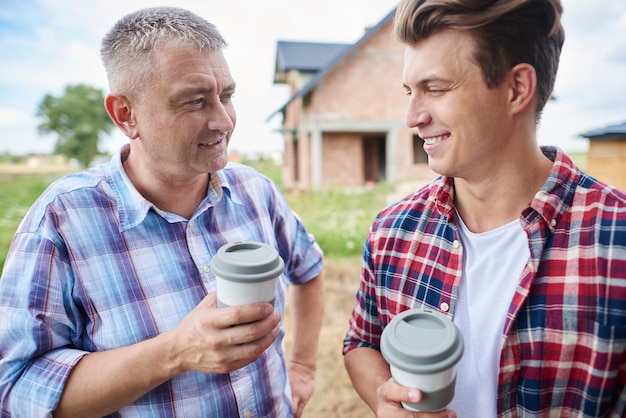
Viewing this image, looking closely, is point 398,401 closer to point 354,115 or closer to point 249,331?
point 249,331

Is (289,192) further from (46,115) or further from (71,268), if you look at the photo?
(71,268)

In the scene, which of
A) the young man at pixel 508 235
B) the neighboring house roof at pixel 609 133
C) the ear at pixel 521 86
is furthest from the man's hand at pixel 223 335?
the neighboring house roof at pixel 609 133

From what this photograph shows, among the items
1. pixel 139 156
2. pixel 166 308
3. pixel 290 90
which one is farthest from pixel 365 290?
pixel 290 90

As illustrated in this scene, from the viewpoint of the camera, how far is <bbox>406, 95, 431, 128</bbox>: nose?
4.63ft

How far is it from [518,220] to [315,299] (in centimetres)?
116

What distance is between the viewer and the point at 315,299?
223 cm

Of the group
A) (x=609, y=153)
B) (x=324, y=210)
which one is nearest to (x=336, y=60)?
(x=324, y=210)

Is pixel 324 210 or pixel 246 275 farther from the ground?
pixel 246 275

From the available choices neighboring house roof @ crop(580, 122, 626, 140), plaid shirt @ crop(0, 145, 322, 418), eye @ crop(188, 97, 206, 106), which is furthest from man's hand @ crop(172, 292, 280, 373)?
neighboring house roof @ crop(580, 122, 626, 140)

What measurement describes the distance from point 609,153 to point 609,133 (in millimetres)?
229

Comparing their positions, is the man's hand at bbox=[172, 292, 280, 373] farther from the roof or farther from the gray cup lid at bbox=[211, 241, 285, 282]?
the roof

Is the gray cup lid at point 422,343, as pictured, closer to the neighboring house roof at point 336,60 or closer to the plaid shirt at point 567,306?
the plaid shirt at point 567,306

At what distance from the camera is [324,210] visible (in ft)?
29.7

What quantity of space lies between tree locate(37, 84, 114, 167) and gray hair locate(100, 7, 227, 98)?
927 centimetres
